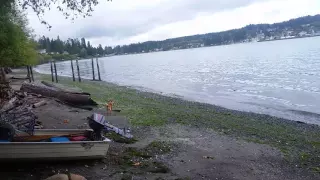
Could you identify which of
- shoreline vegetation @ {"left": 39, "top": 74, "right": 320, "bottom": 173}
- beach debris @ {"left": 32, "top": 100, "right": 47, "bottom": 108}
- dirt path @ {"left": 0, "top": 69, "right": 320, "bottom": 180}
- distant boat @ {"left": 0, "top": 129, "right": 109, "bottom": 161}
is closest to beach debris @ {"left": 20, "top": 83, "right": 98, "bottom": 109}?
beach debris @ {"left": 32, "top": 100, "right": 47, "bottom": 108}

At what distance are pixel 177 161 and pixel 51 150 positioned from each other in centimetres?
423

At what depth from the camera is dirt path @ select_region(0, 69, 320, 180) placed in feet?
32.6

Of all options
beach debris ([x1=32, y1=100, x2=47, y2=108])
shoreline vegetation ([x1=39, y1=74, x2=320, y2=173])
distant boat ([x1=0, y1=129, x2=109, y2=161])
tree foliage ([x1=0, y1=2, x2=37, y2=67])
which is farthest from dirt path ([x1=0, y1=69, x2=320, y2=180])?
tree foliage ([x1=0, y1=2, x2=37, y2=67])

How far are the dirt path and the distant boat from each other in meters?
0.30

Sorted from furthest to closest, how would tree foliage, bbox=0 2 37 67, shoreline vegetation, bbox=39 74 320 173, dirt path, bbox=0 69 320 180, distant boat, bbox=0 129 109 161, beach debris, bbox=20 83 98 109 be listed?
tree foliage, bbox=0 2 37 67 → beach debris, bbox=20 83 98 109 → shoreline vegetation, bbox=39 74 320 173 → dirt path, bbox=0 69 320 180 → distant boat, bbox=0 129 109 161

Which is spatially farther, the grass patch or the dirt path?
the grass patch

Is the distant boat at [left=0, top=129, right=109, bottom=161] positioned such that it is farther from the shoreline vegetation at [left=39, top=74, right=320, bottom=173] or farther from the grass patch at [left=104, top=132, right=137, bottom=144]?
the shoreline vegetation at [left=39, top=74, right=320, bottom=173]

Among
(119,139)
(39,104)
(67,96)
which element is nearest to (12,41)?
(67,96)

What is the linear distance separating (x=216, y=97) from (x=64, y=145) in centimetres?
2896

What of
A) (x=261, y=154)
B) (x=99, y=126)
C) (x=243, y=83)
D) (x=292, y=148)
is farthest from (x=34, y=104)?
(x=243, y=83)

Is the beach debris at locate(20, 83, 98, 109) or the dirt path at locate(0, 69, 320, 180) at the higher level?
the beach debris at locate(20, 83, 98, 109)

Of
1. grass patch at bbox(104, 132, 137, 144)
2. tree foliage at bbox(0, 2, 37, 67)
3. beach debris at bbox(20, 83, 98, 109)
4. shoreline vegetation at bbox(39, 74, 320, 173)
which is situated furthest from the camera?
tree foliage at bbox(0, 2, 37, 67)

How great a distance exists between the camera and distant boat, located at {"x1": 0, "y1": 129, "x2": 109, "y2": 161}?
31.1 feet

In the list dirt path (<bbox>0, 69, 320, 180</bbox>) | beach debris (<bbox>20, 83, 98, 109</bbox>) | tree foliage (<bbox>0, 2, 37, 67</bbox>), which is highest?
tree foliage (<bbox>0, 2, 37, 67</bbox>)
